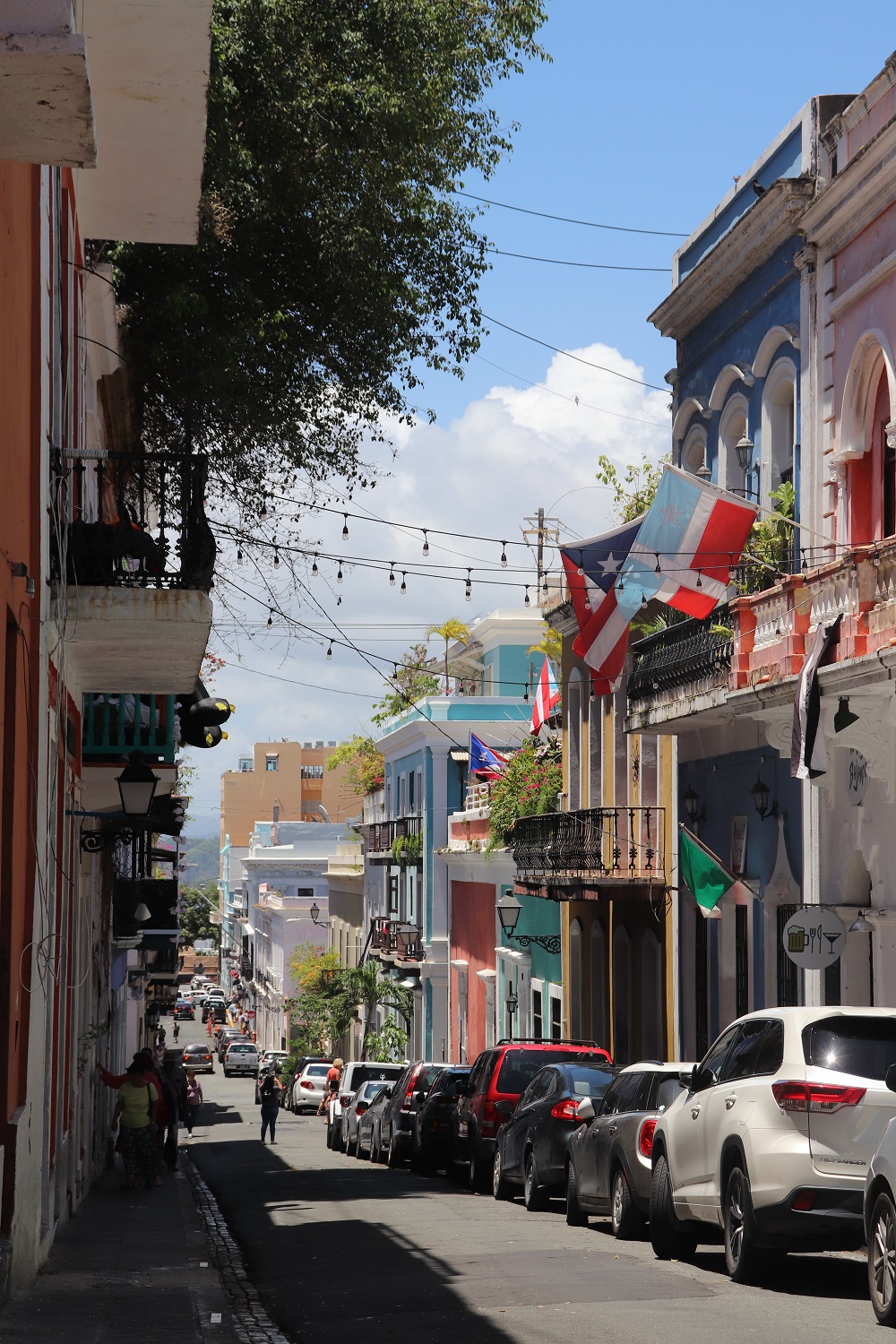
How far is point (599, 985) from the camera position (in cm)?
3127

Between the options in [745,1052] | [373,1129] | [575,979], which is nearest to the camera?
[745,1052]

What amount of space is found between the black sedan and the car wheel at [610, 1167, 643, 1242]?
2117mm

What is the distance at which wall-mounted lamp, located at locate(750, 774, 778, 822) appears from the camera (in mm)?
21312

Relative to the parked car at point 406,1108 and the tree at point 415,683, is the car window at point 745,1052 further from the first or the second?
the tree at point 415,683

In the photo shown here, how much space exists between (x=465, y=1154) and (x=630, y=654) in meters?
7.28

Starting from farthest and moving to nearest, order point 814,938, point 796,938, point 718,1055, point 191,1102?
point 191,1102 < point 814,938 < point 796,938 < point 718,1055

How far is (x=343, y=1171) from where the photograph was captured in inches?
978

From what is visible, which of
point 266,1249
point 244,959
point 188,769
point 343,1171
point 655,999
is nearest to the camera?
point 266,1249

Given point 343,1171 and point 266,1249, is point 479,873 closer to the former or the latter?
point 343,1171

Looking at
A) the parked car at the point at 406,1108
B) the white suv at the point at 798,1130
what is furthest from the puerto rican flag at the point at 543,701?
the white suv at the point at 798,1130

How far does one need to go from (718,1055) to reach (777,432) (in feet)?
37.8

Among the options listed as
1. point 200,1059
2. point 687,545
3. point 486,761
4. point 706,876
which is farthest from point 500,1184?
point 200,1059

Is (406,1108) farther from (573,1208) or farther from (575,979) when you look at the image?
(573,1208)

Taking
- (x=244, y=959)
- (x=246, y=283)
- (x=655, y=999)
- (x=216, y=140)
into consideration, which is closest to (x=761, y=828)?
(x=655, y=999)
